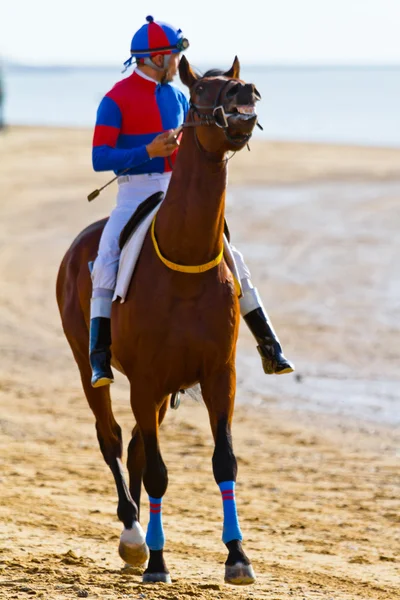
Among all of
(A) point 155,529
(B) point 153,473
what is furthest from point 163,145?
(A) point 155,529

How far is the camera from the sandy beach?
295 inches

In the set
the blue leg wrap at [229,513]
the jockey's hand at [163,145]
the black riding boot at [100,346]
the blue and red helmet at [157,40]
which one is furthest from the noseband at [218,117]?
the blue leg wrap at [229,513]

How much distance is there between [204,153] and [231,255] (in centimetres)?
84

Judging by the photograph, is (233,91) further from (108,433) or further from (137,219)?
(108,433)

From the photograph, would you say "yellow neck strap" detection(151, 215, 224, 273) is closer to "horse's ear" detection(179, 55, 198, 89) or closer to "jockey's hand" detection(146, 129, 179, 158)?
"jockey's hand" detection(146, 129, 179, 158)

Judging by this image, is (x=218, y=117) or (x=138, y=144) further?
(x=138, y=144)

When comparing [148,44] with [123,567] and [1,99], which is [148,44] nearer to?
[123,567]

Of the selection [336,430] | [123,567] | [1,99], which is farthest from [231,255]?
[1,99]

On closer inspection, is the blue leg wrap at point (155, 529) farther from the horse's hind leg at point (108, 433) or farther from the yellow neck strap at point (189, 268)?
the yellow neck strap at point (189, 268)

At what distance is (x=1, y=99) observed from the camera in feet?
145

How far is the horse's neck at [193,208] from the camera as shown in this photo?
6.50 m

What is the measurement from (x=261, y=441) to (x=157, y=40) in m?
5.28

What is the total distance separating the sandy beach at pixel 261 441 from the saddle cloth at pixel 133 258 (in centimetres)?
170

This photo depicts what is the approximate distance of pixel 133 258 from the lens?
6965 millimetres
